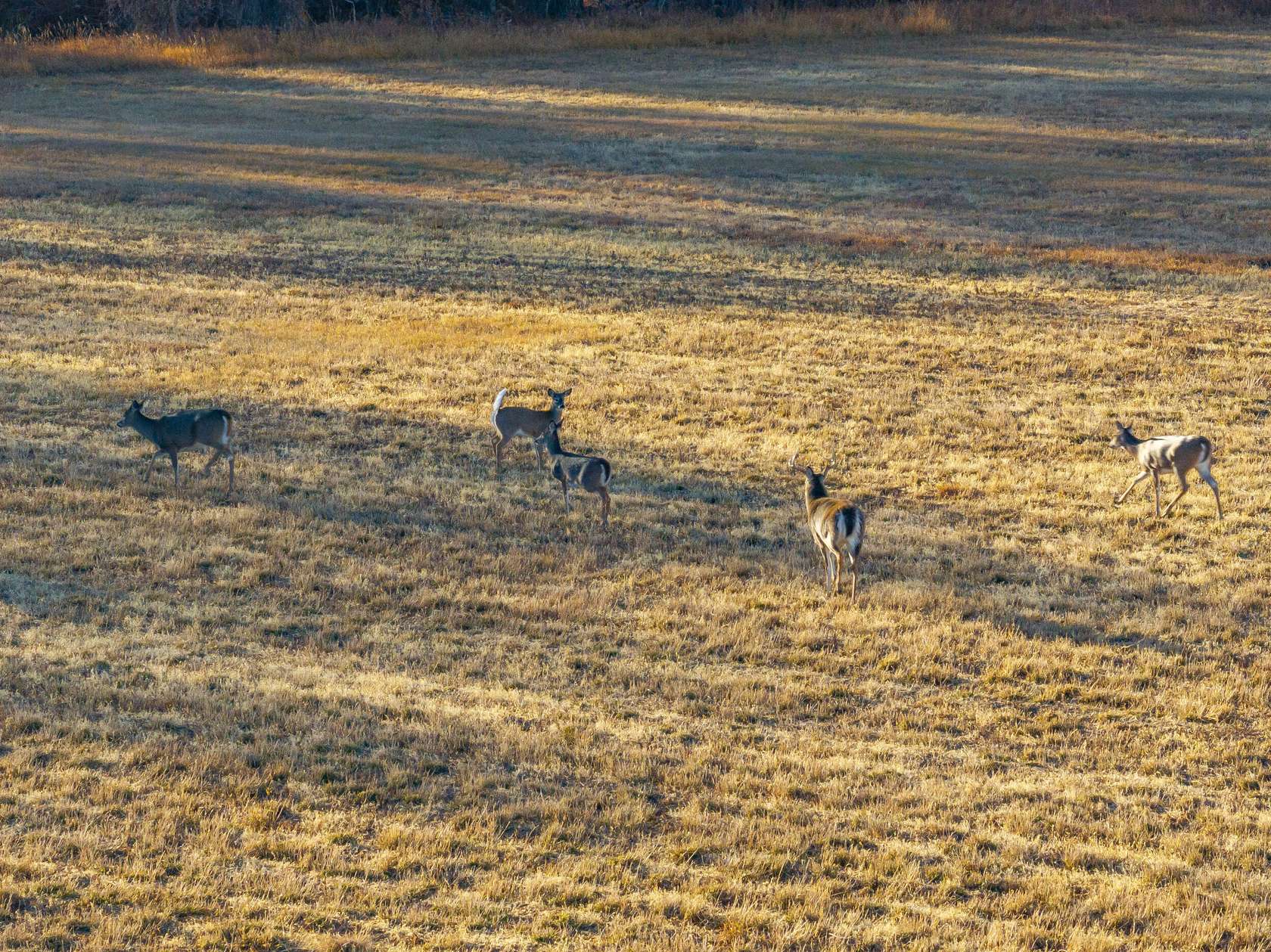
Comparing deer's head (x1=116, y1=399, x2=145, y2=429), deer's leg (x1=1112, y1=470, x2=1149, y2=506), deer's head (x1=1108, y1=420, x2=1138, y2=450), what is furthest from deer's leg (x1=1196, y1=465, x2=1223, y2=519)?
deer's head (x1=116, y1=399, x2=145, y2=429)

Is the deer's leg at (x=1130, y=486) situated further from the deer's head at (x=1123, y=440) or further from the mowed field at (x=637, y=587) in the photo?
the deer's head at (x=1123, y=440)

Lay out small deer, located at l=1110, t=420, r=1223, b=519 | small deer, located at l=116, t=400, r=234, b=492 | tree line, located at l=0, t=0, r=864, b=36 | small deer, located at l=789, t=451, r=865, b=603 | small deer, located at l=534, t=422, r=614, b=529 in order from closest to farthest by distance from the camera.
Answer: small deer, located at l=789, t=451, r=865, b=603
small deer, located at l=534, t=422, r=614, b=529
small deer, located at l=1110, t=420, r=1223, b=519
small deer, located at l=116, t=400, r=234, b=492
tree line, located at l=0, t=0, r=864, b=36

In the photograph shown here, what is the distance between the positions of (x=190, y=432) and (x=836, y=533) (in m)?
6.66

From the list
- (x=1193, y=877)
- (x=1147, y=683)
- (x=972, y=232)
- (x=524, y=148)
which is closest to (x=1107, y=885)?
(x=1193, y=877)

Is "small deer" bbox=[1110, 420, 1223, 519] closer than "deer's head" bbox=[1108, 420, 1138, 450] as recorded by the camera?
Yes

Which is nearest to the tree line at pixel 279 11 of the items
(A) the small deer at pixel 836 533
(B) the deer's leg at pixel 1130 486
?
(B) the deer's leg at pixel 1130 486

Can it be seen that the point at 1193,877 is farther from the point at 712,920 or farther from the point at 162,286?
the point at 162,286

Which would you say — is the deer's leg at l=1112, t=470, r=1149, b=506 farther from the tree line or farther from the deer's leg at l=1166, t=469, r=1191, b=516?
the tree line

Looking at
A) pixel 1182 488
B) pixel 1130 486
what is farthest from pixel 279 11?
pixel 1182 488

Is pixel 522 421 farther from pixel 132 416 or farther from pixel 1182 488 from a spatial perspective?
pixel 1182 488

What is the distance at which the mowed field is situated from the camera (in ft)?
25.4

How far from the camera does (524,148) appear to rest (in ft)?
126

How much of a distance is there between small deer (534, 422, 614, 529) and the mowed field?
0.25 m

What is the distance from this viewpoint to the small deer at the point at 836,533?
11719mm
